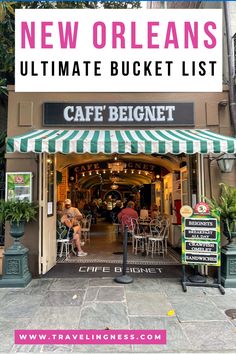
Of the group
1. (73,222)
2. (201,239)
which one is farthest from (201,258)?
(73,222)

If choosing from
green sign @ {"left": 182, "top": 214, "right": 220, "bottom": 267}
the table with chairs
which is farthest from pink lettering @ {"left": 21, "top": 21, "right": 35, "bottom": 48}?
the table with chairs

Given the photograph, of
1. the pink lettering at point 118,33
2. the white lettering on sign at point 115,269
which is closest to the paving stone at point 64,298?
the white lettering on sign at point 115,269

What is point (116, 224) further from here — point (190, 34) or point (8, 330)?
point (8, 330)

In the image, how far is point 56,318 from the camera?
3701mm

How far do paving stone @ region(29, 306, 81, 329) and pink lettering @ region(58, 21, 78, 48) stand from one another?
16.1ft

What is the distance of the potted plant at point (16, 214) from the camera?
5.07 metres

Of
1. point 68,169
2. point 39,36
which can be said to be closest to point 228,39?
point 39,36

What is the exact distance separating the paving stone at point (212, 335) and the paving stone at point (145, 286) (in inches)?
49.9

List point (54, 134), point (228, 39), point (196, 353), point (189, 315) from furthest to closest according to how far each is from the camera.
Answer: point (228, 39) → point (54, 134) → point (189, 315) → point (196, 353)

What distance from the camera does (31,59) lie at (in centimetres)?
545

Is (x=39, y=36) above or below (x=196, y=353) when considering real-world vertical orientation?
above

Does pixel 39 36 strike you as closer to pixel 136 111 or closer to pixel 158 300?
pixel 136 111

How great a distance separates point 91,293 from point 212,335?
2.08 meters

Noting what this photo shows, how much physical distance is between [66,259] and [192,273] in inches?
127
